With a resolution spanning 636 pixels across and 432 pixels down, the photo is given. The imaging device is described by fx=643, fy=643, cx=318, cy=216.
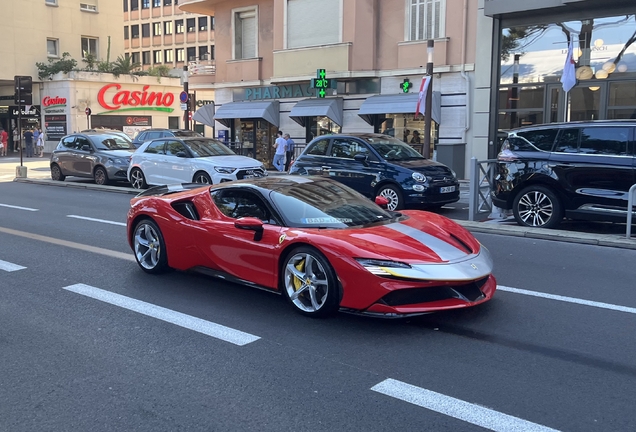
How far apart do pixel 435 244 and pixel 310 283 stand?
1.19m

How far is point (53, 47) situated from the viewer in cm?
4484

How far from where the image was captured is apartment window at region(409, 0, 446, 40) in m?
21.4

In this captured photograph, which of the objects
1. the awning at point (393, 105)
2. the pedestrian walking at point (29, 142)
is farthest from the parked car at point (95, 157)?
the pedestrian walking at point (29, 142)

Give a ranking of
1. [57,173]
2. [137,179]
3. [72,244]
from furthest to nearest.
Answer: [57,173], [137,179], [72,244]

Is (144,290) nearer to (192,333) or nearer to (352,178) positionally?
(192,333)

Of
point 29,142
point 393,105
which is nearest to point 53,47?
point 29,142

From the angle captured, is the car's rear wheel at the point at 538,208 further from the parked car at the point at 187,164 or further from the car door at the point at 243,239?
the parked car at the point at 187,164

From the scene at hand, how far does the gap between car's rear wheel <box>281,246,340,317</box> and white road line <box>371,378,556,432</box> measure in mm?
1316

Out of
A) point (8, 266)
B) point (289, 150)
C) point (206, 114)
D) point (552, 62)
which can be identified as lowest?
point (8, 266)

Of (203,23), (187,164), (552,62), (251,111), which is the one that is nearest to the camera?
(187,164)

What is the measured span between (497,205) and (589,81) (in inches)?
345

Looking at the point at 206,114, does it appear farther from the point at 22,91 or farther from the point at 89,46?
the point at 89,46

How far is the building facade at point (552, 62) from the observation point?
17594 millimetres

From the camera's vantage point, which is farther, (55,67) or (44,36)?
(44,36)
